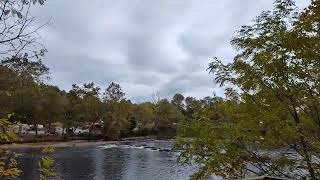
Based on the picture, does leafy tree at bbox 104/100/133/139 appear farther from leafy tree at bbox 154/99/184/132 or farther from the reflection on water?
the reflection on water

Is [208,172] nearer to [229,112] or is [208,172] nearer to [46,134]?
[229,112]

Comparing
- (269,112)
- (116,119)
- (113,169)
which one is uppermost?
(116,119)

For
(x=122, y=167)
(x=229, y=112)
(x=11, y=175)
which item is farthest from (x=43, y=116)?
(x=11, y=175)

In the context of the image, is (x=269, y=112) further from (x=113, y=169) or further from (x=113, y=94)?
(x=113, y=94)

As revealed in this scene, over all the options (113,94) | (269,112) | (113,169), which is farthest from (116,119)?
(269,112)

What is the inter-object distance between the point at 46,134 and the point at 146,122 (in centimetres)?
2583

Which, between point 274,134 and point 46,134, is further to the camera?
point 46,134

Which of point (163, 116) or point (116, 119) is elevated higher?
point (163, 116)

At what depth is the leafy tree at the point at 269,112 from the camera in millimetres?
7133

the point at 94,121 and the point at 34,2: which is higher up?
the point at 94,121

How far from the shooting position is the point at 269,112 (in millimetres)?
7488

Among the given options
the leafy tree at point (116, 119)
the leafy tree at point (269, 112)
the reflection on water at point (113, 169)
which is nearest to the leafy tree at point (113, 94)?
the leafy tree at point (116, 119)

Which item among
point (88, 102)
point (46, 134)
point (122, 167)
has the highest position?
point (88, 102)

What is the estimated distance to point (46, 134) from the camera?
87.2 meters
